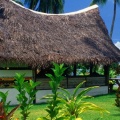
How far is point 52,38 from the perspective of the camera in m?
14.2

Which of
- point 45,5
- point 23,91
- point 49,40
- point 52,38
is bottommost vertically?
point 23,91

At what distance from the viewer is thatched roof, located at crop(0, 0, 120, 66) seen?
1248cm

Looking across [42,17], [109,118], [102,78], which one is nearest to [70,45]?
[42,17]

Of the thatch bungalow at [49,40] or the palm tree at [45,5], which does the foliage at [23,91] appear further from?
the palm tree at [45,5]

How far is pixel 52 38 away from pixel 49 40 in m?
0.29

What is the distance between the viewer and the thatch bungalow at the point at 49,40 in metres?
12.5

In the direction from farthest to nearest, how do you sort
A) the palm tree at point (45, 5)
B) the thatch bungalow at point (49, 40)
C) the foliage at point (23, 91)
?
the palm tree at point (45, 5) → the thatch bungalow at point (49, 40) → the foliage at point (23, 91)

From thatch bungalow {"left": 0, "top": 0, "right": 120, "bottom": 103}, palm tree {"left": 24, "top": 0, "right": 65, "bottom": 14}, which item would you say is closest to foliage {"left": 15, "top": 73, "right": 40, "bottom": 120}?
thatch bungalow {"left": 0, "top": 0, "right": 120, "bottom": 103}

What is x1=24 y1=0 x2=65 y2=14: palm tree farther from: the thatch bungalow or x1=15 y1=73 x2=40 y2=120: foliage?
x1=15 y1=73 x2=40 y2=120: foliage

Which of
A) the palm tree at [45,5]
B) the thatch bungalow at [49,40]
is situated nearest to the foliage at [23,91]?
the thatch bungalow at [49,40]

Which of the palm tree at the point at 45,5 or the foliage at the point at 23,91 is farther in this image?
the palm tree at the point at 45,5

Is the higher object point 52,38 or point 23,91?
point 52,38

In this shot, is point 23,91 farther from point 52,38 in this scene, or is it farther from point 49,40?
point 52,38

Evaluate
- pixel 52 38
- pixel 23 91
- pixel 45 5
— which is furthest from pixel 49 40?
pixel 45 5
